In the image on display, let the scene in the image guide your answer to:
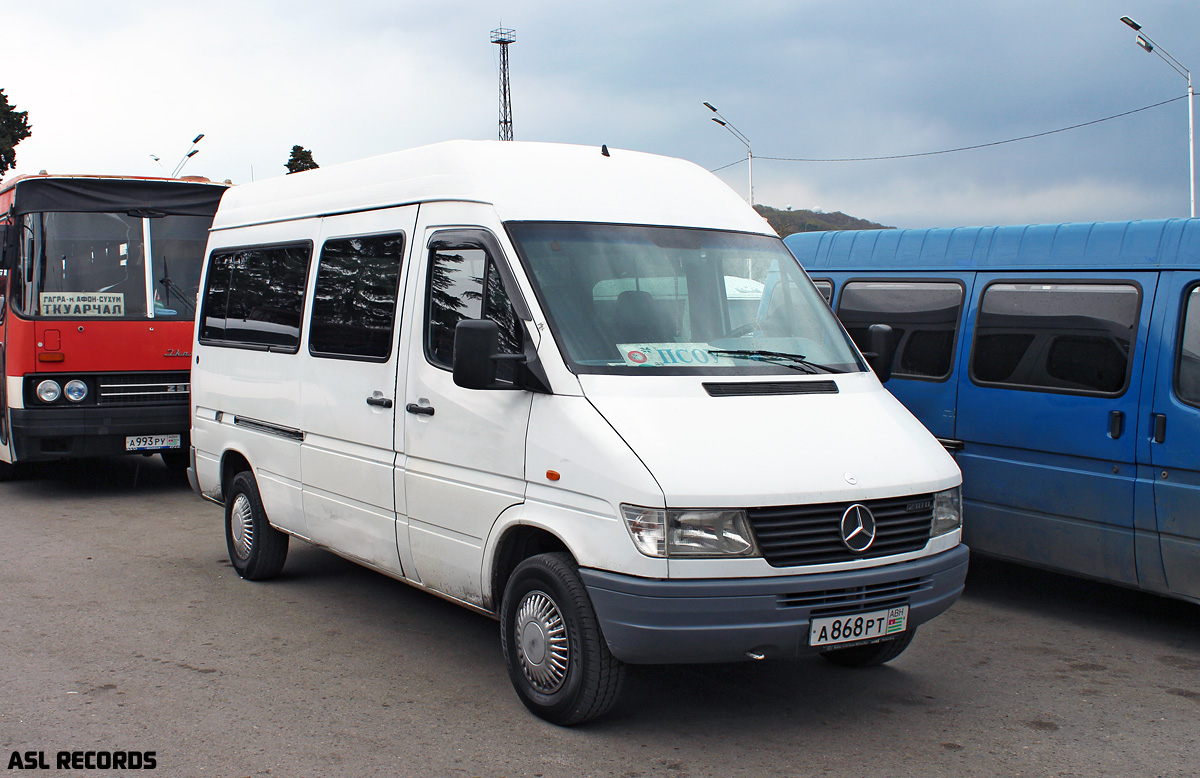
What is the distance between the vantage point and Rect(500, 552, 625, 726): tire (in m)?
4.59

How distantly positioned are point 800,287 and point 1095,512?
2.18 meters

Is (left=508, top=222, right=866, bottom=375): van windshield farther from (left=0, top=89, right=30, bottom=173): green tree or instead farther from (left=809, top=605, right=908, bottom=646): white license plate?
(left=0, top=89, right=30, bottom=173): green tree

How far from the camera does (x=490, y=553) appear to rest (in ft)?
16.9

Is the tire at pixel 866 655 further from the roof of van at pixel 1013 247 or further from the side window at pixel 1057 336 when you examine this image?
the roof of van at pixel 1013 247

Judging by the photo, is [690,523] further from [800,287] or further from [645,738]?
[800,287]

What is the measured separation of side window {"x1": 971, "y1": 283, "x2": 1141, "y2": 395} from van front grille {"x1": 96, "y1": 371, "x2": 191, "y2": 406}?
759 centimetres

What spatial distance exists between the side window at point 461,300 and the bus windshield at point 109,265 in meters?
6.45

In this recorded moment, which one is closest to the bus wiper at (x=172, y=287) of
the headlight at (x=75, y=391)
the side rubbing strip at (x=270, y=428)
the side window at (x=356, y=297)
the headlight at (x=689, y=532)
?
the headlight at (x=75, y=391)

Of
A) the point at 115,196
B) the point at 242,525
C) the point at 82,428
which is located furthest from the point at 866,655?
the point at 115,196

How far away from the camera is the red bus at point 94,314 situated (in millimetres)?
10547

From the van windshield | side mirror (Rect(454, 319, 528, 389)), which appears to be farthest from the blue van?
side mirror (Rect(454, 319, 528, 389))

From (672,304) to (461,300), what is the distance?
40.0 inches

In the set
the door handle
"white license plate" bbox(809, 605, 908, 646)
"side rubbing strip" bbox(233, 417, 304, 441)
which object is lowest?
"white license plate" bbox(809, 605, 908, 646)

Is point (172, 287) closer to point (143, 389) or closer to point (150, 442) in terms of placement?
point (143, 389)
